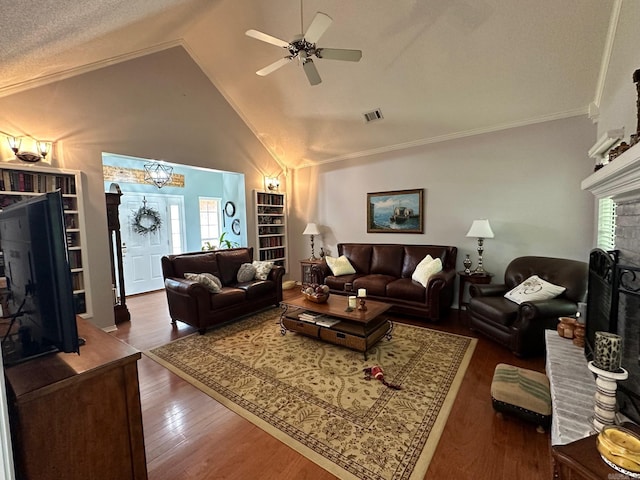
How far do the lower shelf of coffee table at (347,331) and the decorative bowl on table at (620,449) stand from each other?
71.4 inches

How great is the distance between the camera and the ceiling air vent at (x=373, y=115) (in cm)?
425

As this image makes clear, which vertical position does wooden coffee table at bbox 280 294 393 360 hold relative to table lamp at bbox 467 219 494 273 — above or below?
below

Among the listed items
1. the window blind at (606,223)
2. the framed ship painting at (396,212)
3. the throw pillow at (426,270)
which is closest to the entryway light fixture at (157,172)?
the framed ship painting at (396,212)

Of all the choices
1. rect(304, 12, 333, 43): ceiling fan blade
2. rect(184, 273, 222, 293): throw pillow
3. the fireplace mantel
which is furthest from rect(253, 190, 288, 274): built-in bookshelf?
the fireplace mantel

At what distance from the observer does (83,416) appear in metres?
1.18

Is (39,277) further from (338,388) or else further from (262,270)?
(262,270)

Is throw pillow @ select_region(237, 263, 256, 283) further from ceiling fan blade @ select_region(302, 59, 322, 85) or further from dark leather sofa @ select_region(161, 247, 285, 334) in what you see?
ceiling fan blade @ select_region(302, 59, 322, 85)

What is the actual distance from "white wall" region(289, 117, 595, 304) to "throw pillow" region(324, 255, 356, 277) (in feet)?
2.36

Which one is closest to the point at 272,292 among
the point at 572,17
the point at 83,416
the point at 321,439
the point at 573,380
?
the point at 321,439

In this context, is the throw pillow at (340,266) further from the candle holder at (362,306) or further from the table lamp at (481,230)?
the table lamp at (481,230)

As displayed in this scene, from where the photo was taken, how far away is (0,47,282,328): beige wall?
3.22m

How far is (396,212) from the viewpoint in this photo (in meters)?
4.96

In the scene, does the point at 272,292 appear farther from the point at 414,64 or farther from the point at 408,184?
the point at 414,64

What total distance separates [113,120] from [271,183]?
9.39 feet
